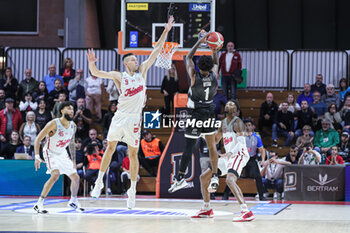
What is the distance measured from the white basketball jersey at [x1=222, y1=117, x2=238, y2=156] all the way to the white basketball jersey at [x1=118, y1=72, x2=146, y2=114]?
4.46 ft

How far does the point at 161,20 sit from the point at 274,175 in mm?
4856

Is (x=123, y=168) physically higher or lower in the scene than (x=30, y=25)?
lower

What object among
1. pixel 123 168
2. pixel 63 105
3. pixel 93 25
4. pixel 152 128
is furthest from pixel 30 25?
pixel 63 105

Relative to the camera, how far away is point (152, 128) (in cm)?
1709

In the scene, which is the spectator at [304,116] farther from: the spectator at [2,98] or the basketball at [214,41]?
the spectator at [2,98]

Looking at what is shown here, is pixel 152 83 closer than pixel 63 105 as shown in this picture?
No

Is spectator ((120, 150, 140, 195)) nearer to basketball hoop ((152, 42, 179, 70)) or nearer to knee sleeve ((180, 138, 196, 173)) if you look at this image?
basketball hoop ((152, 42, 179, 70))

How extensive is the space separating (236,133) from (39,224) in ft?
10.9

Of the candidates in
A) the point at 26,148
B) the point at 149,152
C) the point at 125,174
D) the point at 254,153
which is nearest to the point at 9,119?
the point at 26,148

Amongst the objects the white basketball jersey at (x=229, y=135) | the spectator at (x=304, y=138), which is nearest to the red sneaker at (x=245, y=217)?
the white basketball jersey at (x=229, y=135)

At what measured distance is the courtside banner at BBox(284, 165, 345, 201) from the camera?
1345cm

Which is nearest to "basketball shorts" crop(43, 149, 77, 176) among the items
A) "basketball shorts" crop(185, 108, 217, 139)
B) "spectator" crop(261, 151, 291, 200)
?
"basketball shorts" crop(185, 108, 217, 139)

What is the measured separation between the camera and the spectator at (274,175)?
45.4 ft

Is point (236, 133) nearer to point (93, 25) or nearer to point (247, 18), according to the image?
point (93, 25)
